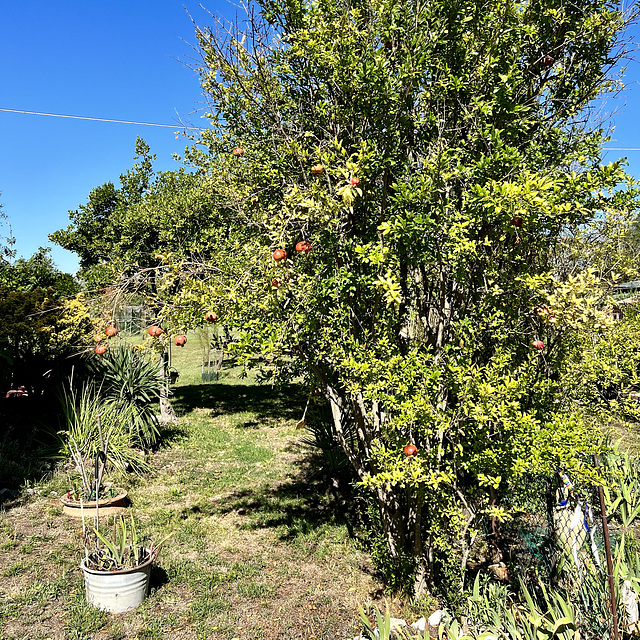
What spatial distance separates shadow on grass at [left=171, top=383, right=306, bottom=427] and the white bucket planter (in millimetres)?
5555

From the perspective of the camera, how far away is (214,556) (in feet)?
13.9

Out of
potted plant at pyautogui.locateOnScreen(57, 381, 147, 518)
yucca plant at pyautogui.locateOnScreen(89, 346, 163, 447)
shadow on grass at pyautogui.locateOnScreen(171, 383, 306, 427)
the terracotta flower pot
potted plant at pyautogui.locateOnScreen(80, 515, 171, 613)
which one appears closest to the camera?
potted plant at pyautogui.locateOnScreen(80, 515, 171, 613)

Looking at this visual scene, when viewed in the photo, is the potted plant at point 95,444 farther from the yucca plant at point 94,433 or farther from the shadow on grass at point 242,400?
the shadow on grass at point 242,400

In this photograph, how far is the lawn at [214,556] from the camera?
10.8 feet

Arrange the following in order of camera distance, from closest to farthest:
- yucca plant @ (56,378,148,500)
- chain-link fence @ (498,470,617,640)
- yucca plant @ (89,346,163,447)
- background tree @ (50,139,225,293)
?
chain-link fence @ (498,470,617,640) < yucca plant @ (56,378,148,500) < yucca plant @ (89,346,163,447) < background tree @ (50,139,225,293)

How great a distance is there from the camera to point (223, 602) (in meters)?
3.56

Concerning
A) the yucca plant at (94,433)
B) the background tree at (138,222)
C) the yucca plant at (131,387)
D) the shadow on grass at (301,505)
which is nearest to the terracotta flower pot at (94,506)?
the yucca plant at (94,433)

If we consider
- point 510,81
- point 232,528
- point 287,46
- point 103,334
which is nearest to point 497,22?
point 510,81

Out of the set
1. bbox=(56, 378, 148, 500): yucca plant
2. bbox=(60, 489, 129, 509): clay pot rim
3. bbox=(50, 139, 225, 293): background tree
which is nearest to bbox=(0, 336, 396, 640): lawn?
bbox=(60, 489, 129, 509): clay pot rim

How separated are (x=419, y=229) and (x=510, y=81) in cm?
101

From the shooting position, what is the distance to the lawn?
3301 mm

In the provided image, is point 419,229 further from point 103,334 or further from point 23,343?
point 23,343

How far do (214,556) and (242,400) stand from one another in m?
7.15

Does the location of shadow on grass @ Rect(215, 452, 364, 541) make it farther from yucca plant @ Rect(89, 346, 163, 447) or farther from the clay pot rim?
yucca plant @ Rect(89, 346, 163, 447)
